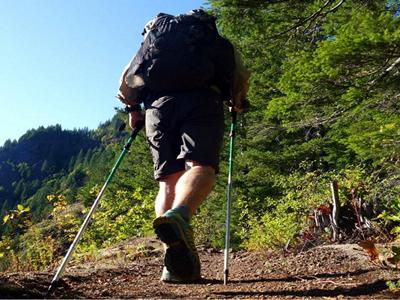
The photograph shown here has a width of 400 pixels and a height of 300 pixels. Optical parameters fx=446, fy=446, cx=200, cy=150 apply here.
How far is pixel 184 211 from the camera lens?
2.29 m

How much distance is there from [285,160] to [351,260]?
1430cm

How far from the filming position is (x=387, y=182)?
5055mm

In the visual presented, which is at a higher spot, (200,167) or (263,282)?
(200,167)

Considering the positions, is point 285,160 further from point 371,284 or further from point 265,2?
point 371,284

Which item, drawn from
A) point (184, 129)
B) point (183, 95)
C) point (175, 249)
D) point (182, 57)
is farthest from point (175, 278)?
point (182, 57)

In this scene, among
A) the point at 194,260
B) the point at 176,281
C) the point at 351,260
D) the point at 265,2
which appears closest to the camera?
the point at 194,260

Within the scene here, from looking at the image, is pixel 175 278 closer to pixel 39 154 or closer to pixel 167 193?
pixel 167 193

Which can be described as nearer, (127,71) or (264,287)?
(264,287)

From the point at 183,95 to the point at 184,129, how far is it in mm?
227

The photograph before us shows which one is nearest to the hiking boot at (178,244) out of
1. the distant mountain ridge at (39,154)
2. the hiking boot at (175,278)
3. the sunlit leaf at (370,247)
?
the hiking boot at (175,278)

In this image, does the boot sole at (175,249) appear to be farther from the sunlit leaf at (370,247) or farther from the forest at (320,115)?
the forest at (320,115)

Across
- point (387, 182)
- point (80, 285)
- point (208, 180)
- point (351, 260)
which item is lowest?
point (80, 285)

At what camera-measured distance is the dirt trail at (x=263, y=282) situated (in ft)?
7.16

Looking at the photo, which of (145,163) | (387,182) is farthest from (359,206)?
(145,163)
